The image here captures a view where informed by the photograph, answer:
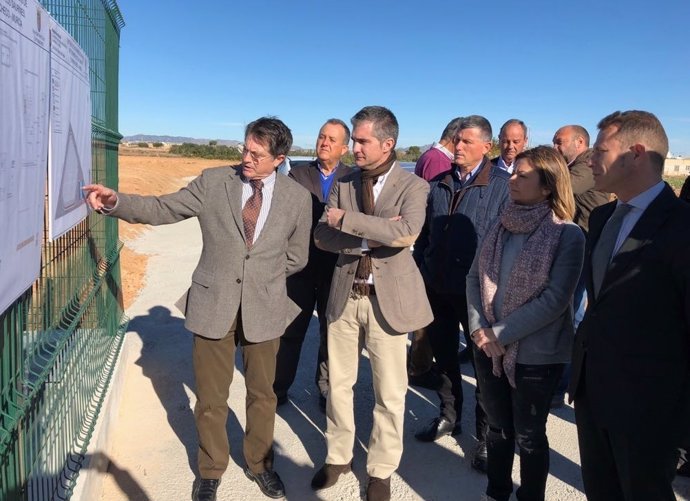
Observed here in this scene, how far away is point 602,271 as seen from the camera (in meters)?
2.27

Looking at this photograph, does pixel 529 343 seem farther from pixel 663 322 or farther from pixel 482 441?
pixel 482 441

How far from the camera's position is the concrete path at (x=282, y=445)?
323 centimetres

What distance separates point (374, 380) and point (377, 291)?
0.55 metres

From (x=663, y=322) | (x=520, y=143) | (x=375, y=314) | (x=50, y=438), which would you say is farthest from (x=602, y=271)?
(x=520, y=143)

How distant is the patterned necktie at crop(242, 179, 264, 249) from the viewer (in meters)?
3.00

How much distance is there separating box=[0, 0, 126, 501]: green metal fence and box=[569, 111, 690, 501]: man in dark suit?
2.20 meters

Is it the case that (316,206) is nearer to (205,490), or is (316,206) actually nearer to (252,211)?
(252,211)

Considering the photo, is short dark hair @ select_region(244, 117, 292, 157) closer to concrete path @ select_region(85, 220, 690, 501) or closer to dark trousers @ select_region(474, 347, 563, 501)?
dark trousers @ select_region(474, 347, 563, 501)

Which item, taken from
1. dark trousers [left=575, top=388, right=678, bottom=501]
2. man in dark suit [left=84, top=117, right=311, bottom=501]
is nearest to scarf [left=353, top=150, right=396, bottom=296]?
man in dark suit [left=84, top=117, right=311, bottom=501]

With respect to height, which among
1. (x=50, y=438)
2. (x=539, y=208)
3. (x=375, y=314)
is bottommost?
(x=50, y=438)

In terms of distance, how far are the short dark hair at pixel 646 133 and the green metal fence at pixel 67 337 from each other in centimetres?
236

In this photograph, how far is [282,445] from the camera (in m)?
3.73

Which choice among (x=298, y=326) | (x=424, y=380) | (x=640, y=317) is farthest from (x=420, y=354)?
(x=640, y=317)

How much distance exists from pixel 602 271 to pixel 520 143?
3.12 metres
